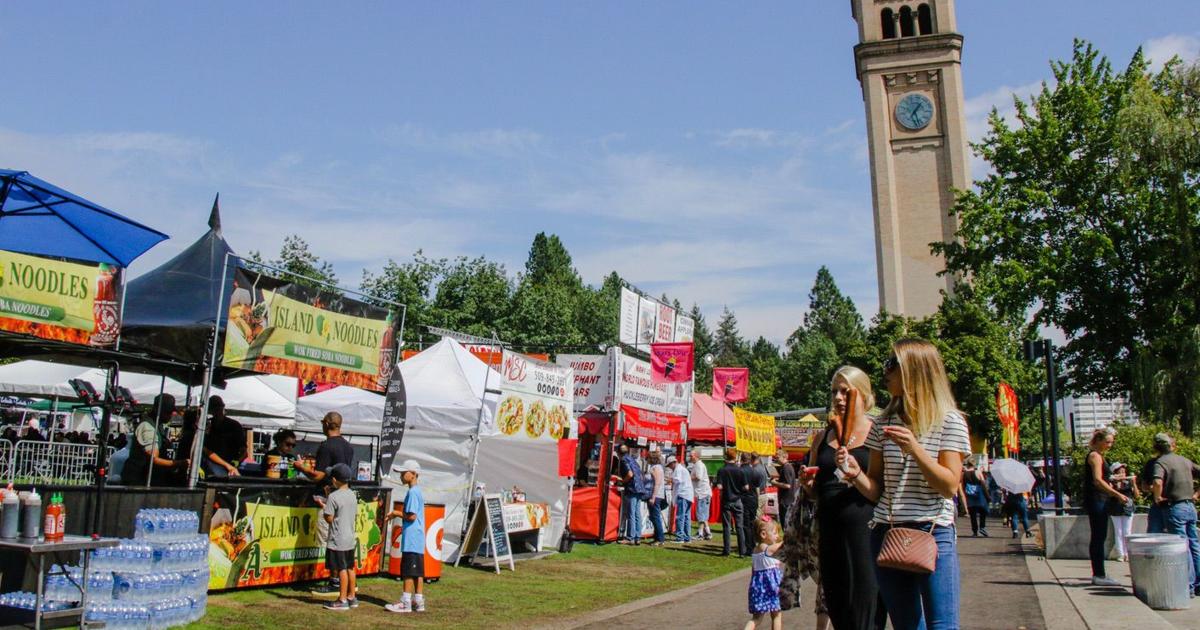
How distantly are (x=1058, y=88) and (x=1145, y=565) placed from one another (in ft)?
89.9

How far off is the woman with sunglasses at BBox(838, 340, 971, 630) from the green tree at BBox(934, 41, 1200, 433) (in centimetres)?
2573

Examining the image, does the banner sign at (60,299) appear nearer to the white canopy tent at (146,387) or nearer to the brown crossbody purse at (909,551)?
the brown crossbody purse at (909,551)

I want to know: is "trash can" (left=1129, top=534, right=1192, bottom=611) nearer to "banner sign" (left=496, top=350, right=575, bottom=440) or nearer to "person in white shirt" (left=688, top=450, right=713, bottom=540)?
"banner sign" (left=496, top=350, right=575, bottom=440)

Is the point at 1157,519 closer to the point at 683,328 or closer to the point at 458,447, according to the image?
the point at 458,447

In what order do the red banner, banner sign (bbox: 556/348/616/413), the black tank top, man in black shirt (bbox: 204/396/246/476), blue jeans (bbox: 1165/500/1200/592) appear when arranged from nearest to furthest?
the black tank top → blue jeans (bbox: 1165/500/1200/592) → man in black shirt (bbox: 204/396/246/476) → banner sign (bbox: 556/348/616/413) → the red banner

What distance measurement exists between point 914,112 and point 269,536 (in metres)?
54.0

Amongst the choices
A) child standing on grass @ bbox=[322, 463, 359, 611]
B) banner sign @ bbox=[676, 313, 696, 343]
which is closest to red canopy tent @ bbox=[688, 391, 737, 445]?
banner sign @ bbox=[676, 313, 696, 343]

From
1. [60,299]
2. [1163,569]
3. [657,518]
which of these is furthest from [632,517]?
[60,299]

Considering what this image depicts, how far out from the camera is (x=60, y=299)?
8.84 metres

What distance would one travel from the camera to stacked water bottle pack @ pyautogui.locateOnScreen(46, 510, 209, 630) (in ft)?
27.6

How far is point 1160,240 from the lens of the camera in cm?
2912

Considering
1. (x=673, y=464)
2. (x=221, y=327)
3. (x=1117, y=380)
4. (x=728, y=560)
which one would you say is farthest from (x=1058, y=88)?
(x=221, y=327)

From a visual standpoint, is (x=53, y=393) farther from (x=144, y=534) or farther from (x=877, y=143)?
(x=877, y=143)

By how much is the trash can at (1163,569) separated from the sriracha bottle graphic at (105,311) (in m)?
10.7
